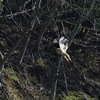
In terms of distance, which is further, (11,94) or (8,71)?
(8,71)

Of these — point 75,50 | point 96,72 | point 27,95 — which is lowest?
point 96,72

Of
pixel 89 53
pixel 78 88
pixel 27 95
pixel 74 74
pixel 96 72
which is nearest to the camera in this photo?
pixel 27 95

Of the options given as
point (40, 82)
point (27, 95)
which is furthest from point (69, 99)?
point (40, 82)

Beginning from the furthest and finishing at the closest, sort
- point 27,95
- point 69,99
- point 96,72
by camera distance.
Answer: point 96,72
point 27,95
point 69,99

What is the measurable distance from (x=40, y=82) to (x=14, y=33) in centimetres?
311

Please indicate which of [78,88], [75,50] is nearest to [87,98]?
[78,88]

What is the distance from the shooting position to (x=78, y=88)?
1030 cm

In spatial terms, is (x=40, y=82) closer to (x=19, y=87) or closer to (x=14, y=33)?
(x=19, y=87)

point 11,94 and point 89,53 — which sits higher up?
point 11,94

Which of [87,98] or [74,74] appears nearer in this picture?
[87,98]

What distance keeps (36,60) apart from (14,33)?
2003 millimetres

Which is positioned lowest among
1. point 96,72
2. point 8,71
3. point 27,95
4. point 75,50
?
point 96,72

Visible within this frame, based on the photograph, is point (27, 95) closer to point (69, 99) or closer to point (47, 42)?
point (69, 99)

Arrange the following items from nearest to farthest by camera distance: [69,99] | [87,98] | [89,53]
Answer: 1. [69,99]
2. [87,98]
3. [89,53]
